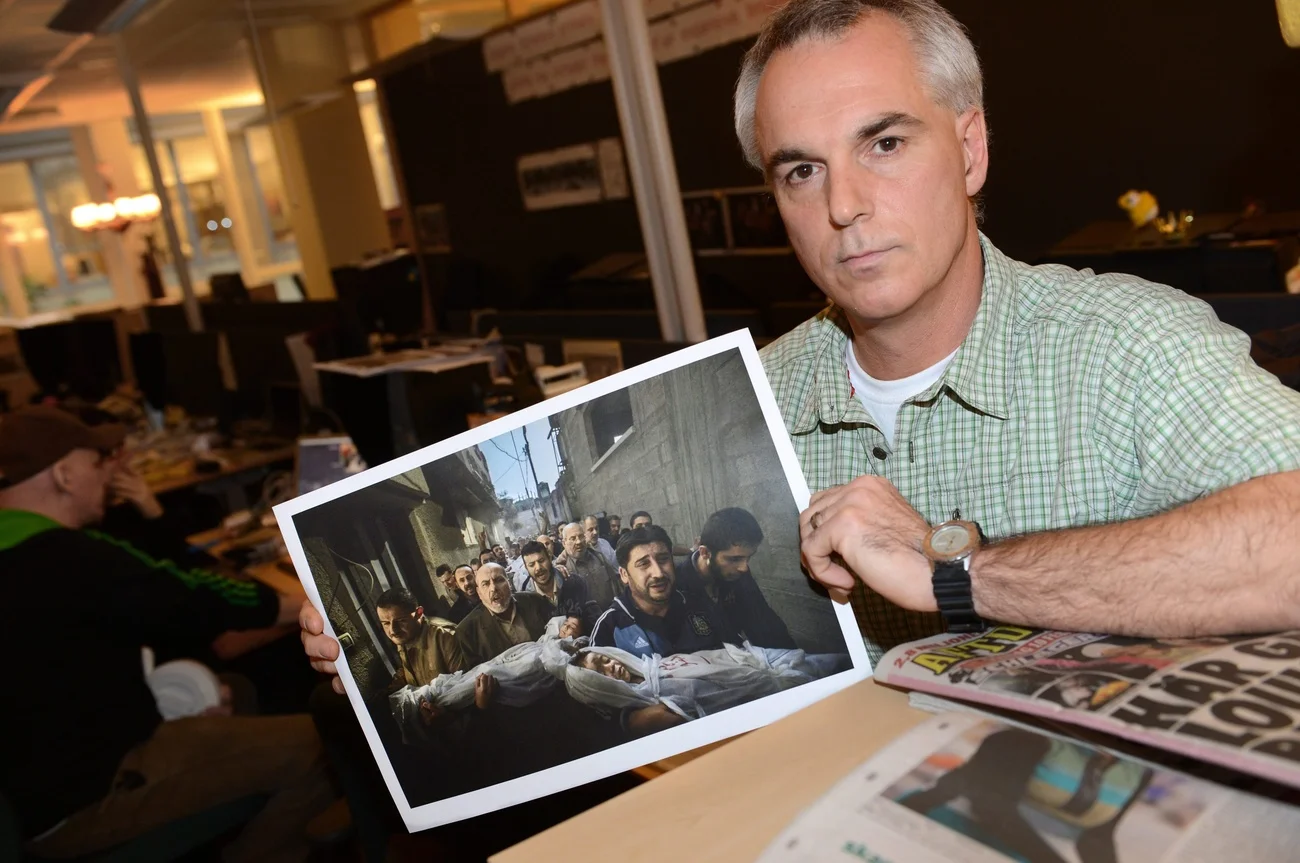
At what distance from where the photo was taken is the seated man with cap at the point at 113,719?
2645 millimetres

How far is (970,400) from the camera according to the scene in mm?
1317

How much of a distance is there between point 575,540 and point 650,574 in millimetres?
87

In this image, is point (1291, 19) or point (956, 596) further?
point (1291, 19)

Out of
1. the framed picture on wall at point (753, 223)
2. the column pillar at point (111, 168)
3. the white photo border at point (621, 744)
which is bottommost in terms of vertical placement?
the white photo border at point (621, 744)

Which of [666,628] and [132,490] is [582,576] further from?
[132,490]

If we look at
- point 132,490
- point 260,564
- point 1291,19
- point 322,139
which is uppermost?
Result: point 322,139

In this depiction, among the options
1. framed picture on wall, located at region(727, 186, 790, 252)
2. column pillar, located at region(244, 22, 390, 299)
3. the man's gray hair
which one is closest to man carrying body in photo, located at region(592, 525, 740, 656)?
the man's gray hair

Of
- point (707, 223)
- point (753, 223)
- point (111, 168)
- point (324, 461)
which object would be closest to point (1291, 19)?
point (753, 223)

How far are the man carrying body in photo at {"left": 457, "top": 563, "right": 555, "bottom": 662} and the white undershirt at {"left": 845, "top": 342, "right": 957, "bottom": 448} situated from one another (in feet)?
1.94

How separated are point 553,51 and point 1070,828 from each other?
4504 mm

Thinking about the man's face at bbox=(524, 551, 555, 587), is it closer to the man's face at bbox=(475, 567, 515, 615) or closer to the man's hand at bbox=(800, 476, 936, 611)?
the man's face at bbox=(475, 567, 515, 615)

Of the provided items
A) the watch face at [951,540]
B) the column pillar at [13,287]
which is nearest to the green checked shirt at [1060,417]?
the watch face at [951,540]

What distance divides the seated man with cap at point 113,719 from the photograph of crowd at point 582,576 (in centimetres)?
202

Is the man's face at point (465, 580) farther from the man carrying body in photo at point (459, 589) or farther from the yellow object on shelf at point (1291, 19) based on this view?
the yellow object on shelf at point (1291, 19)
